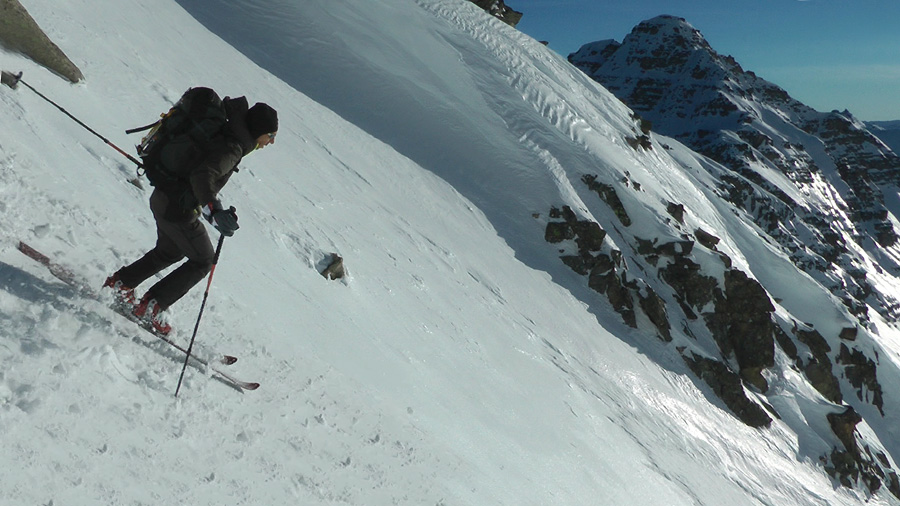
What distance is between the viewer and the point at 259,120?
4.57 m

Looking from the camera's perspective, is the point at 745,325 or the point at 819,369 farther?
the point at 819,369

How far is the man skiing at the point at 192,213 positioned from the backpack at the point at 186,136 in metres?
0.05

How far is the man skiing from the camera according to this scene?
14.4ft

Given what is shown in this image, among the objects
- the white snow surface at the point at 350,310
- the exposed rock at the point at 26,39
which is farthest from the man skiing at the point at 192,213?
the exposed rock at the point at 26,39

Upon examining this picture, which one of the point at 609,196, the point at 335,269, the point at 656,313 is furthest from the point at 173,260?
the point at 609,196

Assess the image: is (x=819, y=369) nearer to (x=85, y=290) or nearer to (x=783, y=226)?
(x=85, y=290)

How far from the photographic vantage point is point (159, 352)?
4.74m

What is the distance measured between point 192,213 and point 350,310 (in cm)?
461

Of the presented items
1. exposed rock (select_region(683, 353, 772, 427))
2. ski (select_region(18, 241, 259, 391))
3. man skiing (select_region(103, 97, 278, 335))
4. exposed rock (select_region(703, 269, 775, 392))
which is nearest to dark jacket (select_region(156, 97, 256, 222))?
man skiing (select_region(103, 97, 278, 335))

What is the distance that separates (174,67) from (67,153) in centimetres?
932

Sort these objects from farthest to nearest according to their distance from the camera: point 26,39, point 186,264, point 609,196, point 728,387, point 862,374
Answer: point 862,374, point 609,196, point 728,387, point 26,39, point 186,264

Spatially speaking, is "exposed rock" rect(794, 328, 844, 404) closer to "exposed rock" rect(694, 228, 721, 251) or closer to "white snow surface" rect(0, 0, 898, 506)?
"white snow surface" rect(0, 0, 898, 506)

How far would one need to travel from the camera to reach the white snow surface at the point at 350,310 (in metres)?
4.18

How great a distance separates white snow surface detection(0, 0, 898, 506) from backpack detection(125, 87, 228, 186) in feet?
4.04
